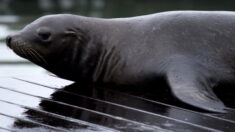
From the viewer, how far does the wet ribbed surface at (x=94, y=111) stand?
4.00 m

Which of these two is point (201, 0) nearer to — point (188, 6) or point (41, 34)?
point (188, 6)

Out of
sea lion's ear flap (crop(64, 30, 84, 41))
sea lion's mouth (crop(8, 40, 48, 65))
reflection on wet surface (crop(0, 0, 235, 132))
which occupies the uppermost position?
sea lion's ear flap (crop(64, 30, 84, 41))

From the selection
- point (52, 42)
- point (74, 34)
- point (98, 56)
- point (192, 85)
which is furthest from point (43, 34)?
point (192, 85)

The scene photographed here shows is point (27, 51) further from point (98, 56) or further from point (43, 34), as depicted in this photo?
point (98, 56)

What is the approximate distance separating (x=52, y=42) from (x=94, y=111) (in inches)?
41.3

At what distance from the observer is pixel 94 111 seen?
14.4ft

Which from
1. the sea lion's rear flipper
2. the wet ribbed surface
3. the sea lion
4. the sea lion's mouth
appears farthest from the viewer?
the sea lion's mouth

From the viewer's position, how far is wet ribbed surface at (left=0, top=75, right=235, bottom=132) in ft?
13.1

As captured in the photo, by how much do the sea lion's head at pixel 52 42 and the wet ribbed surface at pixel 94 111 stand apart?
0.16 m

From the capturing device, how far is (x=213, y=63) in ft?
16.3

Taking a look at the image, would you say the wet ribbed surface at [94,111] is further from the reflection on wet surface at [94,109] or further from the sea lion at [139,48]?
the sea lion at [139,48]

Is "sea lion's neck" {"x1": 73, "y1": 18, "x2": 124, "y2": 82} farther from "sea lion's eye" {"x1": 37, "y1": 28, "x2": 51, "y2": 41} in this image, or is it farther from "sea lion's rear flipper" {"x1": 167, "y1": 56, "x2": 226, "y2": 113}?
A: "sea lion's rear flipper" {"x1": 167, "y1": 56, "x2": 226, "y2": 113}

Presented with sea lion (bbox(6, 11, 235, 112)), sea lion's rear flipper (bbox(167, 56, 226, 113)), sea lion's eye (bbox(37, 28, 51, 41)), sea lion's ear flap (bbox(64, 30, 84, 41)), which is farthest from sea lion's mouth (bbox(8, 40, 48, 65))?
sea lion's rear flipper (bbox(167, 56, 226, 113))

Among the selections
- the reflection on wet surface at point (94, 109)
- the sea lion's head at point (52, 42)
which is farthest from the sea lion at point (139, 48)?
the reflection on wet surface at point (94, 109)
